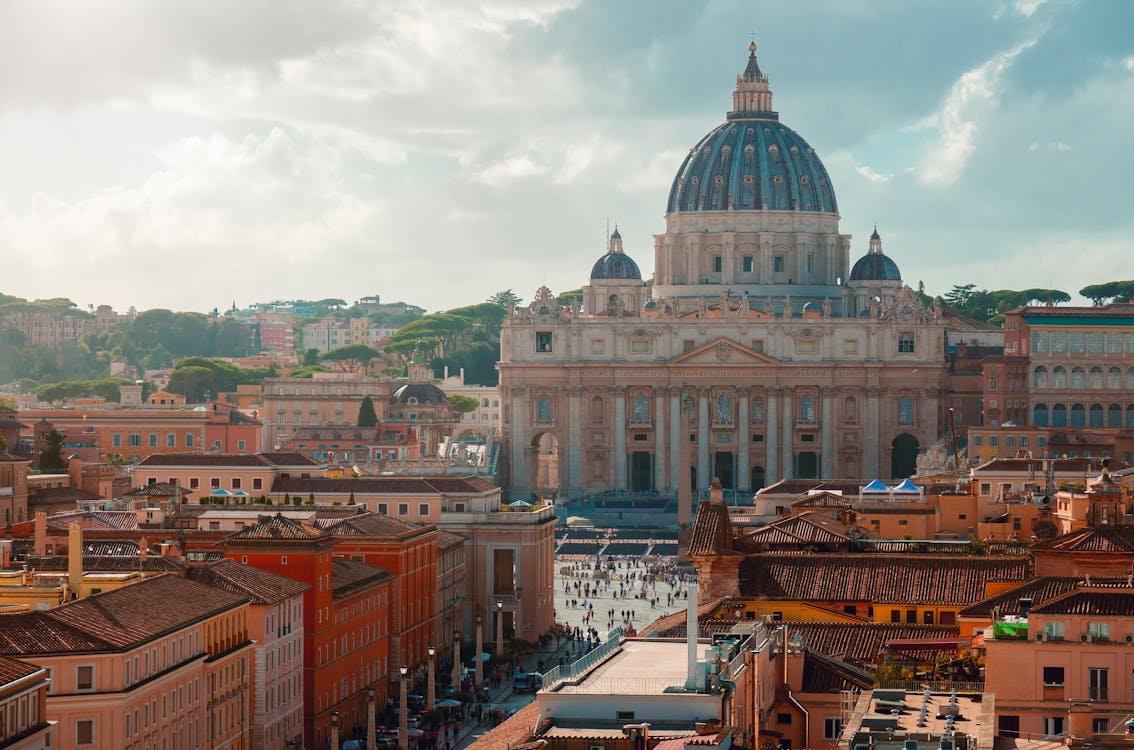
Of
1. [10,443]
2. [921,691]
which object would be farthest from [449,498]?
[921,691]

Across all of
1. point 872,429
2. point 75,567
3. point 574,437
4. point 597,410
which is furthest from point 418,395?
point 75,567

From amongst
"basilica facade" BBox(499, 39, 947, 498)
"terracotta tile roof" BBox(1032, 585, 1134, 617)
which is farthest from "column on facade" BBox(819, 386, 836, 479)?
"terracotta tile roof" BBox(1032, 585, 1134, 617)

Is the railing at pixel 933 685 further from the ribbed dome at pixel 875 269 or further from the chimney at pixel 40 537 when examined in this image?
the ribbed dome at pixel 875 269

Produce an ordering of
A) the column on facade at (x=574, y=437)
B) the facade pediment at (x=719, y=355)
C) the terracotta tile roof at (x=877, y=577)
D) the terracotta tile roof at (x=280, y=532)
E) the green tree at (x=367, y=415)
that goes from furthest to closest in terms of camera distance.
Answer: the green tree at (x=367, y=415), the facade pediment at (x=719, y=355), the column on facade at (x=574, y=437), the terracotta tile roof at (x=280, y=532), the terracotta tile roof at (x=877, y=577)

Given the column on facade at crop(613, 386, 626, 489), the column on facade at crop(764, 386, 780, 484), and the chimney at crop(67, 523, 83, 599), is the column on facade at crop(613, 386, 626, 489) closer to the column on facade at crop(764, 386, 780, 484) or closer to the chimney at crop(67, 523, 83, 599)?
the column on facade at crop(764, 386, 780, 484)

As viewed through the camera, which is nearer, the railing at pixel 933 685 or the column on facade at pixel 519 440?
the railing at pixel 933 685

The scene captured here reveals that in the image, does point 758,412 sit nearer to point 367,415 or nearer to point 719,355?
point 719,355

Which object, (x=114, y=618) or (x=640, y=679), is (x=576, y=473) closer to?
(x=114, y=618)

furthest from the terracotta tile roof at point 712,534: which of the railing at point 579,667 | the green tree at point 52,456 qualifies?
the green tree at point 52,456
